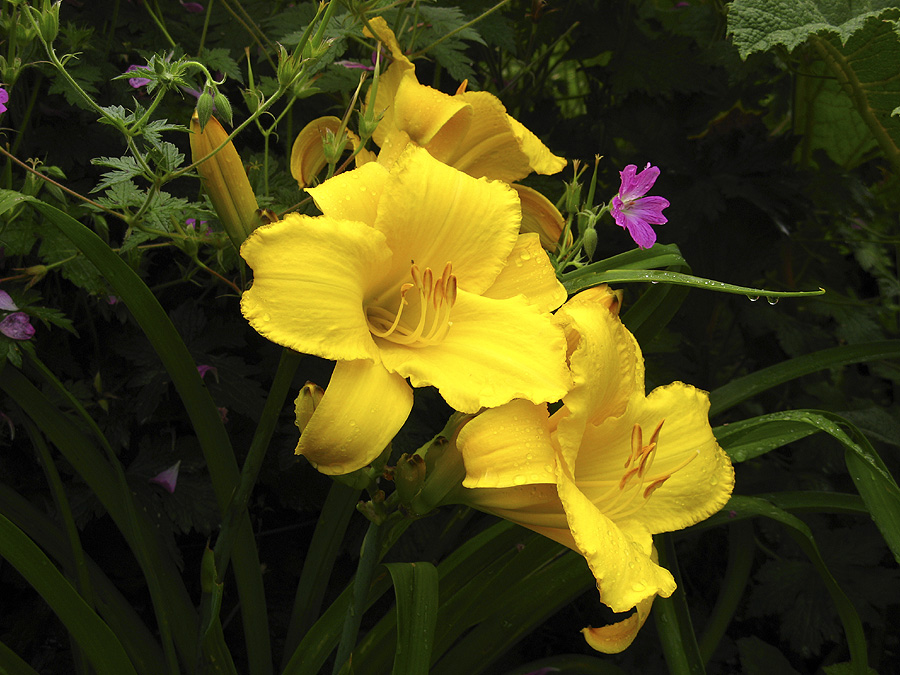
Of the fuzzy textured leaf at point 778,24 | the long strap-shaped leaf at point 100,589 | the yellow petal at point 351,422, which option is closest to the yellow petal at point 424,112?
the yellow petal at point 351,422

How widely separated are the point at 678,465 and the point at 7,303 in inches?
32.6

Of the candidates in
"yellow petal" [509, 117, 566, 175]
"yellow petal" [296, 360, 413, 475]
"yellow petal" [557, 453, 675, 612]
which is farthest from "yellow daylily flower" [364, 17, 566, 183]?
"yellow petal" [557, 453, 675, 612]

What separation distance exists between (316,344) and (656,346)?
A: 0.89 meters

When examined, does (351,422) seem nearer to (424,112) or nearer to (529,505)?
(529,505)

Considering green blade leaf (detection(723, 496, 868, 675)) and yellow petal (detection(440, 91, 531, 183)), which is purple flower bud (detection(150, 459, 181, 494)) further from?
green blade leaf (detection(723, 496, 868, 675))

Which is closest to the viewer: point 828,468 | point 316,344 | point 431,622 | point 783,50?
point 316,344

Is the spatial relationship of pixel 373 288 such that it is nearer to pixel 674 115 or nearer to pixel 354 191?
pixel 354 191

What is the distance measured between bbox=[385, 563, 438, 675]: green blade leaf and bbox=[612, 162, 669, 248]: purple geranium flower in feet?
1.66

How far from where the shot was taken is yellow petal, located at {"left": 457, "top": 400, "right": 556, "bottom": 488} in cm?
60

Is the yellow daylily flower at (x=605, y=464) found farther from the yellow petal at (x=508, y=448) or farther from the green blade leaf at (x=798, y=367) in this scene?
the green blade leaf at (x=798, y=367)

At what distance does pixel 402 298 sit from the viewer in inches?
27.7

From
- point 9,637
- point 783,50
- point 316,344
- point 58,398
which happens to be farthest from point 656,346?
point 9,637

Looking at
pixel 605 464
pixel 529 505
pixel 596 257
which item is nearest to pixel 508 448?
pixel 529 505

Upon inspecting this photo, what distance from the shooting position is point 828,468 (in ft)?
4.82
